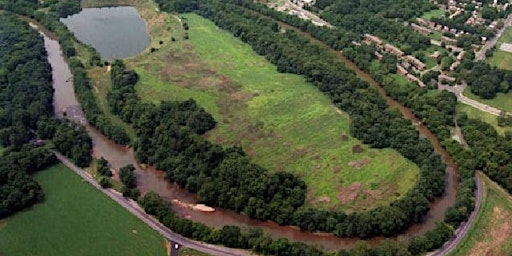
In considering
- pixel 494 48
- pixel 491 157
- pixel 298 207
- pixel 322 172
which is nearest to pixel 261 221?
pixel 298 207

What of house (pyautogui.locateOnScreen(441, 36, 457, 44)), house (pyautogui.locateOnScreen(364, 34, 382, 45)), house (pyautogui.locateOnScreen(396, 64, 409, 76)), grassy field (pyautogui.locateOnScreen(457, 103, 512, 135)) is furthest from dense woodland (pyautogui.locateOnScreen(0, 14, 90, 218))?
house (pyautogui.locateOnScreen(441, 36, 457, 44))

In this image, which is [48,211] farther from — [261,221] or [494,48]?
[494,48]

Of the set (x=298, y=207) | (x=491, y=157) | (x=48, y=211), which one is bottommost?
(x=48, y=211)

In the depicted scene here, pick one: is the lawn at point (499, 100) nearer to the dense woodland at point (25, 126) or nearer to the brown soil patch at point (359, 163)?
the brown soil patch at point (359, 163)

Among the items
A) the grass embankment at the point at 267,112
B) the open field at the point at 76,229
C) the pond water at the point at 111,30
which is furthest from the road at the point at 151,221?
the pond water at the point at 111,30

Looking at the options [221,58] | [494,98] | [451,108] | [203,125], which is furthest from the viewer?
[221,58]

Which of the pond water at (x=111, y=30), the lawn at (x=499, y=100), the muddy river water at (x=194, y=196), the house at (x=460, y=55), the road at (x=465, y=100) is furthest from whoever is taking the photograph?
the pond water at (x=111, y=30)

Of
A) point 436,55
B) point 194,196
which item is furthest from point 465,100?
point 194,196
